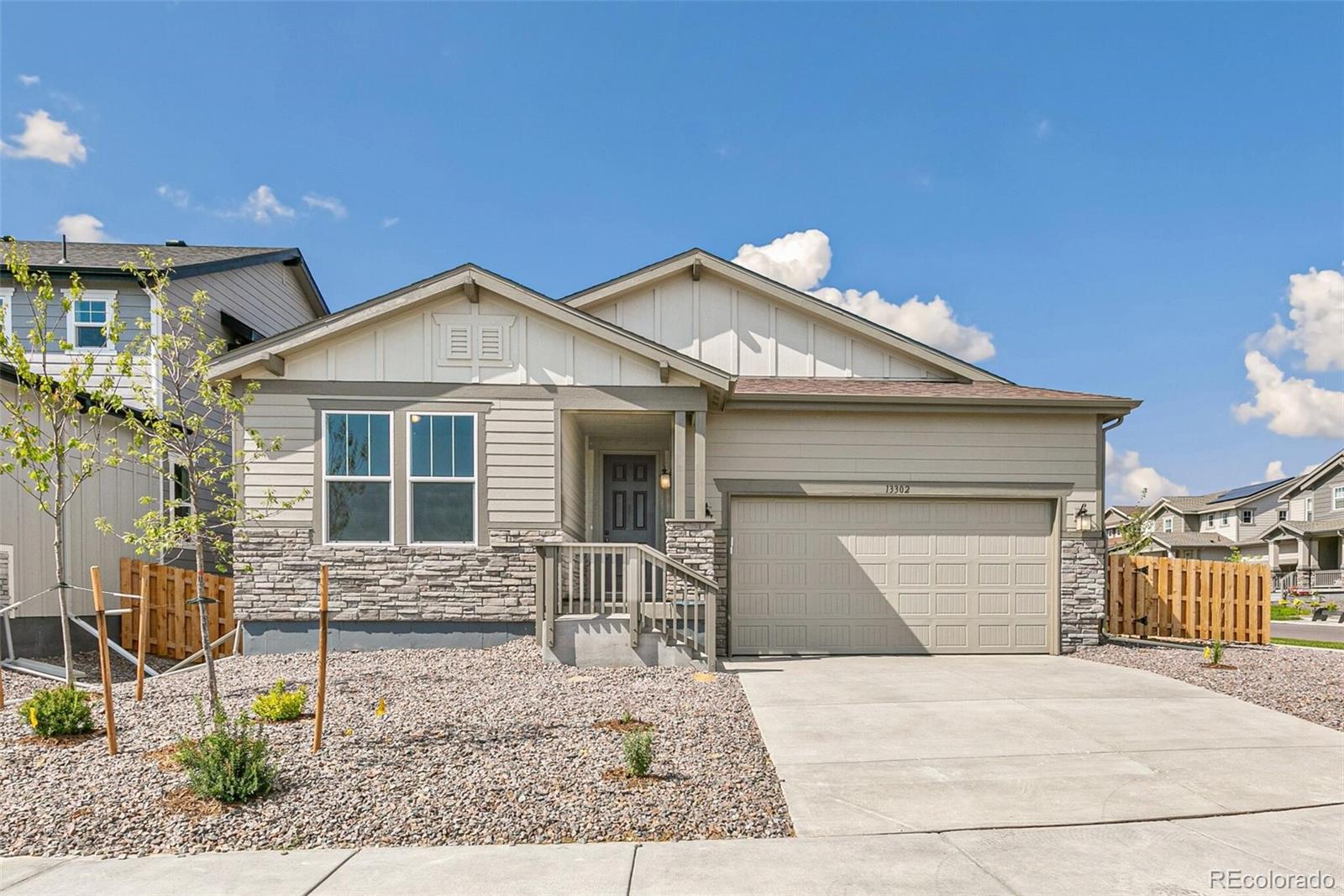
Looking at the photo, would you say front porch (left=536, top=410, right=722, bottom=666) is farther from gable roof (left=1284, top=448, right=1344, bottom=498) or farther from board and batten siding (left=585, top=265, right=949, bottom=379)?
gable roof (left=1284, top=448, right=1344, bottom=498)

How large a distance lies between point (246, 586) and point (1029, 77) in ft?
39.9

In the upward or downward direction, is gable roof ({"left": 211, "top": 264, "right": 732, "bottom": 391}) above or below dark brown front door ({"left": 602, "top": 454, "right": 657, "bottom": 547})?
Result: above

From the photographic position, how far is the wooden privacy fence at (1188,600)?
38.8 ft

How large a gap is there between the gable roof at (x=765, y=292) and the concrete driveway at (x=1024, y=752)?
204 inches

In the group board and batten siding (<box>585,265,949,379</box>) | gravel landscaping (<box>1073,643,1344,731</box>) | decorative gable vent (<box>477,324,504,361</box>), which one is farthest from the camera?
board and batten siding (<box>585,265,949,379</box>)

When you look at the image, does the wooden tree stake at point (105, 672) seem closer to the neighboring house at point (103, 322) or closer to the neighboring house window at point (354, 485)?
the neighboring house at point (103, 322)

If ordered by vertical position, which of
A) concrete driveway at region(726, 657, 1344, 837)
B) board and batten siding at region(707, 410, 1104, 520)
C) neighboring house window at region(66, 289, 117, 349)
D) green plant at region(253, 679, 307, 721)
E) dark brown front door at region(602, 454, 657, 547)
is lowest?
concrete driveway at region(726, 657, 1344, 837)

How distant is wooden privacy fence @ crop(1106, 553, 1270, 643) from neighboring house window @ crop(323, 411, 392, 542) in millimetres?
10156

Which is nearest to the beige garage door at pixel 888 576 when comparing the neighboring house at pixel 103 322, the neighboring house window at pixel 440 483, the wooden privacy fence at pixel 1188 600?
the wooden privacy fence at pixel 1188 600

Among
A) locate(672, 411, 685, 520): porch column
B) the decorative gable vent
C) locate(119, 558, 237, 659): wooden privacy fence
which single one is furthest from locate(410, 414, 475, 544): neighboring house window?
locate(119, 558, 237, 659): wooden privacy fence

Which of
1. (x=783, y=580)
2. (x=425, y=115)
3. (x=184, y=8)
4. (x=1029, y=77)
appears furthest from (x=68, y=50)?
(x=1029, y=77)

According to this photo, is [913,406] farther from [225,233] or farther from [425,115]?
[225,233]

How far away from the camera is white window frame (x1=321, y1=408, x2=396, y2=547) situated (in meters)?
Result: 9.95

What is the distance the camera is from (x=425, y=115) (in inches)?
470
